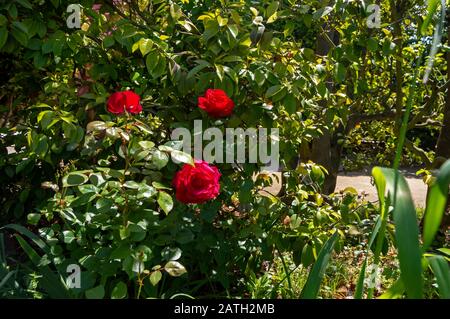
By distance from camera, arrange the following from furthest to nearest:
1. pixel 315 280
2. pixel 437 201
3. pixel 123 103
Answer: pixel 123 103 → pixel 315 280 → pixel 437 201

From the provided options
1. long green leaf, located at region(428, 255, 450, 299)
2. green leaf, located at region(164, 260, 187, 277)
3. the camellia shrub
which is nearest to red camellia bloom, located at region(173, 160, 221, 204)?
the camellia shrub

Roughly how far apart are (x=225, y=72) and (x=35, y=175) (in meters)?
1.01

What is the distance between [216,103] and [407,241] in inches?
40.9

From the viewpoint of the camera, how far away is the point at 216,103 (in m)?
1.82

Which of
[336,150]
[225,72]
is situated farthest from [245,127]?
[336,150]

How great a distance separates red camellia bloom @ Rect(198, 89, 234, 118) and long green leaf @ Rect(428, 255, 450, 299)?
900 millimetres

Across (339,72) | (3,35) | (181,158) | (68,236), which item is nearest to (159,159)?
(181,158)

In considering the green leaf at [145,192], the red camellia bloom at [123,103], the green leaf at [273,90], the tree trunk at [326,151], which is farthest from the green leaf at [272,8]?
the tree trunk at [326,151]

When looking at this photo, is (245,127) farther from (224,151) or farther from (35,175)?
(35,175)

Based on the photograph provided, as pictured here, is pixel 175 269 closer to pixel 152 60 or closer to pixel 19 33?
pixel 152 60

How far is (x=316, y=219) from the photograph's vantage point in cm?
199

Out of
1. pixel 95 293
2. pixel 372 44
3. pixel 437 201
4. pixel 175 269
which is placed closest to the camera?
pixel 437 201

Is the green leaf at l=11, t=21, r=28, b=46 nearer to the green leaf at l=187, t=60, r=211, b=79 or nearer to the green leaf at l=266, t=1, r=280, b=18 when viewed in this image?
the green leaf at l=187, t=60, r=211, b=79

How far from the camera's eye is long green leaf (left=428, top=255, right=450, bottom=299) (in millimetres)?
1027
